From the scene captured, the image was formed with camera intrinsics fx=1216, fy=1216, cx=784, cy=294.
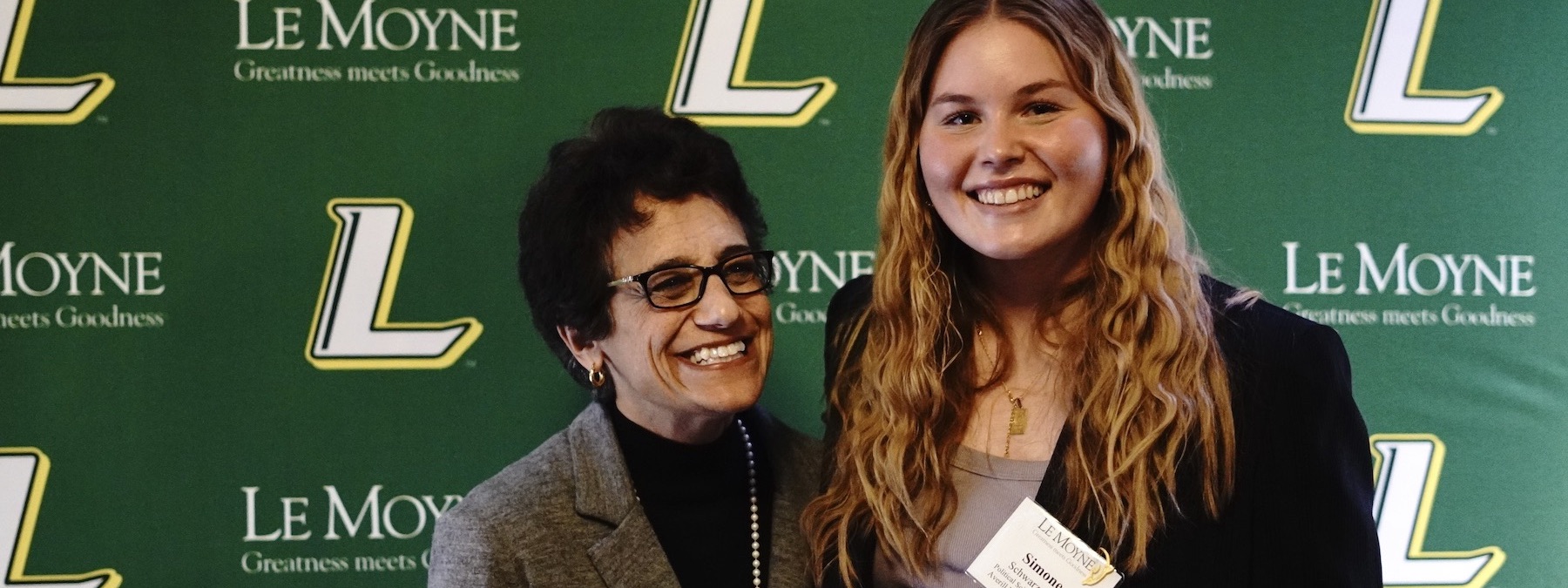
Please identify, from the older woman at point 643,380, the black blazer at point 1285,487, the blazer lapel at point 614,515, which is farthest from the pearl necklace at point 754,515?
the black blazer at point 1285,487

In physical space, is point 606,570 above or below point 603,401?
below

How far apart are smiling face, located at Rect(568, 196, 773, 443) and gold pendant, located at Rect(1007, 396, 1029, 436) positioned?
0.35 m

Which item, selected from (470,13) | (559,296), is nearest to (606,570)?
(559,296)

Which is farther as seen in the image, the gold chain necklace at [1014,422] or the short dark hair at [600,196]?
the short dark hair at [600,196]

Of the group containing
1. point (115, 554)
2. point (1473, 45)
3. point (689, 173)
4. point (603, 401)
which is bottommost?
point (115, 554)

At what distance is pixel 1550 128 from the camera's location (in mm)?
2502

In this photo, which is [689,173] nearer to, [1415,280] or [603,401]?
[603,401]

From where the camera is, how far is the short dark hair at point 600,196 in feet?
5.49

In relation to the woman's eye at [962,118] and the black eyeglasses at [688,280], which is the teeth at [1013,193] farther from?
the black eyeglasses at [688,280]

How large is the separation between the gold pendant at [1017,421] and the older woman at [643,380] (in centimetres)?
35

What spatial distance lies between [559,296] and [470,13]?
34.3 inches

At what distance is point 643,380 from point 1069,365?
57cm

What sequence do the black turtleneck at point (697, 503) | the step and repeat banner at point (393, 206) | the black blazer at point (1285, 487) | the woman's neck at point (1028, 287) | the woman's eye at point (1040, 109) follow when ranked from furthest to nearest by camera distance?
the step and repeat banner at point (393, 206)
the black turtleneck at point (697, 503)
the woman's neck at point (1028, 287)
the woman's eye at point (1040, 109)
the black blazer at point (1285, 487)

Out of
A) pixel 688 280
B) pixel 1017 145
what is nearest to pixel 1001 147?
pixel 1017 145
